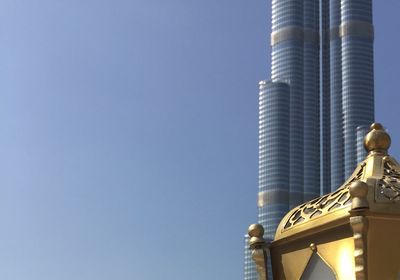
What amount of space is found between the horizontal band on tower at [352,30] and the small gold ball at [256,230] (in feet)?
346

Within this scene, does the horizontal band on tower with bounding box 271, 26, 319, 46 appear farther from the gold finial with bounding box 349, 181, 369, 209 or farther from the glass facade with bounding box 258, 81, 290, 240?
the gold finial with bounding box 349, 181, 369, 209

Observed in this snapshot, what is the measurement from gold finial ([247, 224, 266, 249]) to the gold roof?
8 centimetres

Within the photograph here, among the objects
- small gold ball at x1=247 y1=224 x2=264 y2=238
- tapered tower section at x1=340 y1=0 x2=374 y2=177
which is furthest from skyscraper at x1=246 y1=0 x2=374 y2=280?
small gold ball at x1=247 y1=224 x2=264 y2=238

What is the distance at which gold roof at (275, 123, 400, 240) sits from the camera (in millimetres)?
3076

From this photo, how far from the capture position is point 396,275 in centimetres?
306

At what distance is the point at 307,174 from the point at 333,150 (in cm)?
459

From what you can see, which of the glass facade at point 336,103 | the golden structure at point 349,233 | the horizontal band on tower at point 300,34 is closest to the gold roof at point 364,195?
the golden structure at point 349,233

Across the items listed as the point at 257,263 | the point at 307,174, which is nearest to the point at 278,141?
the point at 307,174

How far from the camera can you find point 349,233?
3113 mm

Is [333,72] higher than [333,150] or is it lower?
higher

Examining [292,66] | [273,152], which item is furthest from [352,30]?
[273,152]

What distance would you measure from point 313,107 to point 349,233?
102m

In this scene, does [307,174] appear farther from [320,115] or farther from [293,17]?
[293,17]

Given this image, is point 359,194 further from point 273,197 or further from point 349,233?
point 273,197
